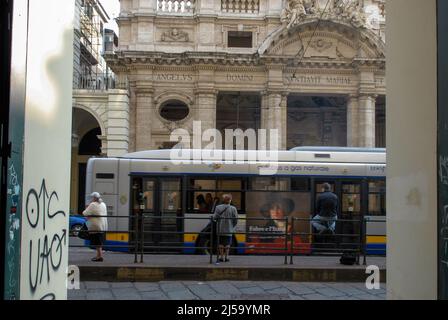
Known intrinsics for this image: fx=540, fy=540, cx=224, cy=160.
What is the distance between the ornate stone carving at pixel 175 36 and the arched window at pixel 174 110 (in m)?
3.14

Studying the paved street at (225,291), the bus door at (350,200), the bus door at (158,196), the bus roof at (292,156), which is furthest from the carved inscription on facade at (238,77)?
the paved street at (225,291)

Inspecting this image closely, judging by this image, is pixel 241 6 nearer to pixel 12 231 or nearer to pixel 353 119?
pixel 353 119

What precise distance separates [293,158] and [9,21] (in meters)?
12.4

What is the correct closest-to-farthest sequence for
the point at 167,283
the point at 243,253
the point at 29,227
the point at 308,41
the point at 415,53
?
the point at 29,227 < the point at 415,53 < the point at 167,283 < the point at 243,253 < the point at 308,41

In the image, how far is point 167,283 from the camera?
32.3ft

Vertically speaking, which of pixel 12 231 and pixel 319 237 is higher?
pixel 12 231

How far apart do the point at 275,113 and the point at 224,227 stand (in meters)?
16.1

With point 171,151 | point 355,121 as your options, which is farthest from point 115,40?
point 171,151

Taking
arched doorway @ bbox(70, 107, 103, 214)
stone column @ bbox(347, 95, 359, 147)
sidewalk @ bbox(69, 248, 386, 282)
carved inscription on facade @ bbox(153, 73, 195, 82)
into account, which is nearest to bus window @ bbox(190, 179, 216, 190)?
sidewalk @ bbox(69, 248, 386, 282)

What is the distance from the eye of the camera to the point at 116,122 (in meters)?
26.2

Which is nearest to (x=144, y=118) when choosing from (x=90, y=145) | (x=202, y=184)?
(x=90, y=145)

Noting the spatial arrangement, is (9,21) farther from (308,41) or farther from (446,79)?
(308,41)

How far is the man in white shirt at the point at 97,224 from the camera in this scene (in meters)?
11.3

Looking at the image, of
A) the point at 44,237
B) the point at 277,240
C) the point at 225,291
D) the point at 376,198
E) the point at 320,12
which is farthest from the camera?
the point at 320,12
